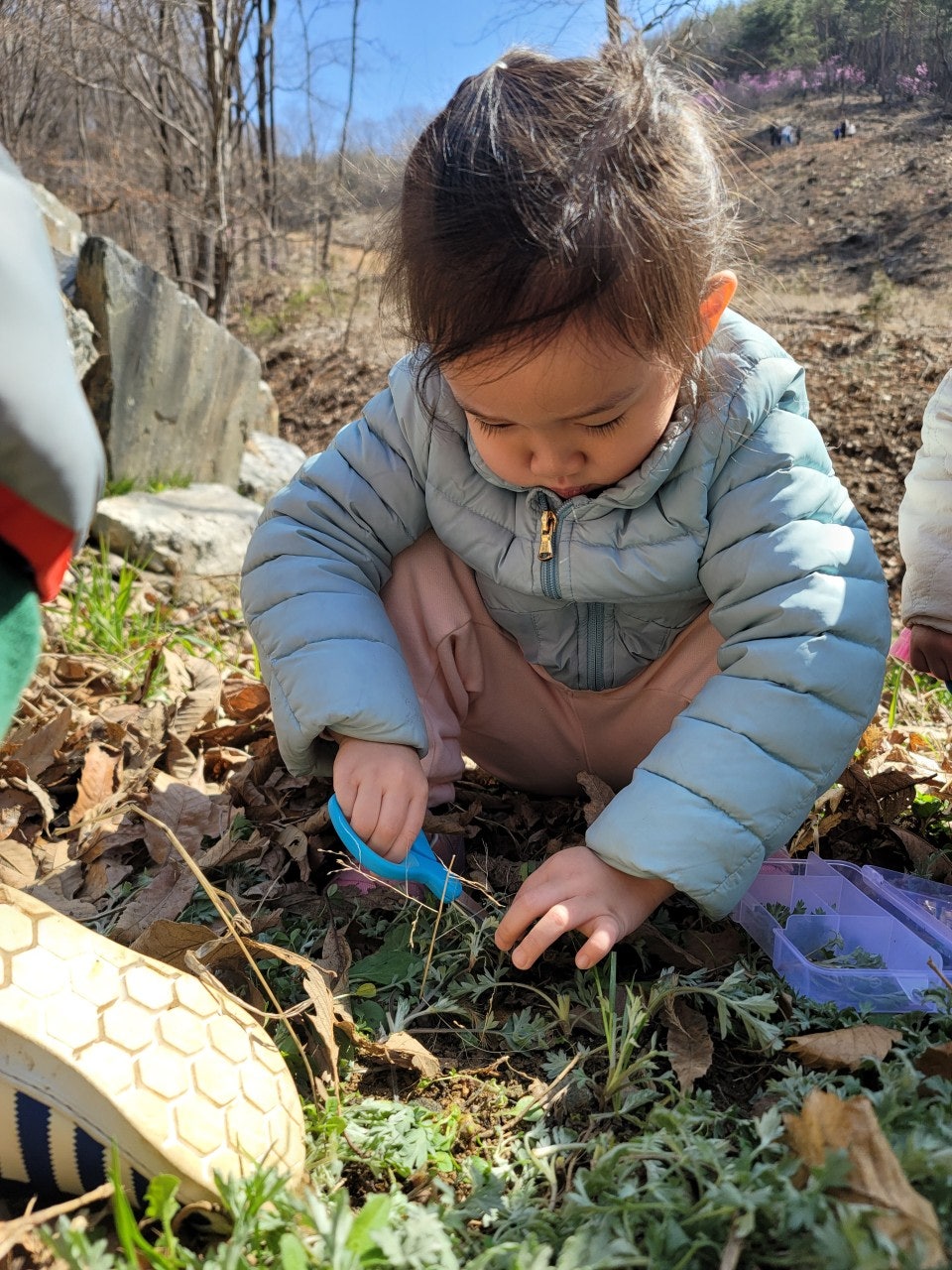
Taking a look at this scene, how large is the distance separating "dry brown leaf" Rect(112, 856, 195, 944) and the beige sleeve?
145cm

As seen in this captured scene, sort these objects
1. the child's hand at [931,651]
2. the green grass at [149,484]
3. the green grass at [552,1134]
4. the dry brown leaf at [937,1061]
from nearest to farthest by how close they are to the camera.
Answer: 1. the green grass at [552,1134]
2. the dry brown leaf at [937,1061]
3. the child's hand at [931,651]
4. the green grass at [149,484]

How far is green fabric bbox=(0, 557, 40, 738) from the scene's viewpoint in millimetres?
1022

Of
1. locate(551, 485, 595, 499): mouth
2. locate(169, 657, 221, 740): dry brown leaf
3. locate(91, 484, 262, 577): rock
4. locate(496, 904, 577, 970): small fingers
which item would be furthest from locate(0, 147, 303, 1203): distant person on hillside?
locate(91, 484, 262, 577): rock

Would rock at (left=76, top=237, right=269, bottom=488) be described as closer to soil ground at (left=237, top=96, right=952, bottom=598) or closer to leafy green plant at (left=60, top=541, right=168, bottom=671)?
soil ground at (left=237, top=96, right=952, bottom=598)

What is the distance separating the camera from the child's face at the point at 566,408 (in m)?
1.35

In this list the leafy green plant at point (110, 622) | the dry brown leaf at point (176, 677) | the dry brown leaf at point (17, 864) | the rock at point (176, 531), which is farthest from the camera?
the rock at point (176, 531)

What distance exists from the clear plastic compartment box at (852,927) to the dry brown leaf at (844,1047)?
0.08 m

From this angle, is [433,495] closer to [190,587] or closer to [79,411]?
[79,411]

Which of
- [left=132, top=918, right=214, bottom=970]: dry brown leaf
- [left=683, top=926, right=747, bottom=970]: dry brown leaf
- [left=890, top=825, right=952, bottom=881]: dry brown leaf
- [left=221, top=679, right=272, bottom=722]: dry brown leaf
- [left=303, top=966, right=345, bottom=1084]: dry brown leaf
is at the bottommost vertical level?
[left=890, top=825, right=952, bottom=881]: dry brown leaf

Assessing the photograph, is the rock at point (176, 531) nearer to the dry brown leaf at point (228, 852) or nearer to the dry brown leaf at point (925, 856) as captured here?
the dry brown leaf at point (228, 852)

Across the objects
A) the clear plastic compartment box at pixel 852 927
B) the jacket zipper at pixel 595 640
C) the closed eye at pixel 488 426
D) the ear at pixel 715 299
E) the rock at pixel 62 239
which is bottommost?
the clear plastic compartment box at pixel 852 927

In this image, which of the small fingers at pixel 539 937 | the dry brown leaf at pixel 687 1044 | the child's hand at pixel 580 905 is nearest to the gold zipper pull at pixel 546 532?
the child's hand at pixel 580 905

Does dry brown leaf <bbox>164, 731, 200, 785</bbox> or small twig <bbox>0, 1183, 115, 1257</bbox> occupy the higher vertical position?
dry brown leaf <bbox>164, 731, 200, 785</bbox>

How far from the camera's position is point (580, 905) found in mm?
1412
